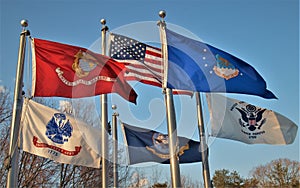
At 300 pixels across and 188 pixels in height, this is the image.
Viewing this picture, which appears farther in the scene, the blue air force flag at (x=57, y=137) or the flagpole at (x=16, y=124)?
the blue air force flag at (x=57, y=137)

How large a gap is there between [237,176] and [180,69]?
35.5 metres

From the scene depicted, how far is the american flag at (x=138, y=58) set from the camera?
11469mm

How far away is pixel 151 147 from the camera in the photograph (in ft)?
46.6

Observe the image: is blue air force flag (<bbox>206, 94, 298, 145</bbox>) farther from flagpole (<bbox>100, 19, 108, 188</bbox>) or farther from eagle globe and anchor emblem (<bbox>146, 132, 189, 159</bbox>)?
flagpole (<bbox>100, 19, 108, 188</bbox>)

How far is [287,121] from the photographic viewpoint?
1269 centimetres

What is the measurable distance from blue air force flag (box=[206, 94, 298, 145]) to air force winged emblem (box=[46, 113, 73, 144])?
4.22 meters

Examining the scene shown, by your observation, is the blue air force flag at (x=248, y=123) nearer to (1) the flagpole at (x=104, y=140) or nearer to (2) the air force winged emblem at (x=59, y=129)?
(1) the flagpole at (x=104, y=140)

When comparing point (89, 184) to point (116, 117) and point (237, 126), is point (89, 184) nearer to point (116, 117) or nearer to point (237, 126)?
point (116, 117)

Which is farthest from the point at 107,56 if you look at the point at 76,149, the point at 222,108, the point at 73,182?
the point at 73,182

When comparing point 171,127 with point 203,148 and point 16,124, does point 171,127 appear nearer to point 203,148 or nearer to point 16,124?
point 203,148

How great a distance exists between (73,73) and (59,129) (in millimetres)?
1540

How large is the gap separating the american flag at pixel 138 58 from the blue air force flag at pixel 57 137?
2.05m

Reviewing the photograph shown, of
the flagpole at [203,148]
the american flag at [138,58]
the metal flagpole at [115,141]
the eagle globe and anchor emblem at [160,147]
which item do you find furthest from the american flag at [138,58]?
the eagle globe and anchor emblem at [160,147]

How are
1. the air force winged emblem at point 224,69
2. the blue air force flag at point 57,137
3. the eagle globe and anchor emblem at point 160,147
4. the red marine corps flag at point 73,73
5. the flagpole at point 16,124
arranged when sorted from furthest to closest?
the eagle globe and anchor emblem at point 160,147, the air force winged emblem at point 224,69, the blue air force flag at point 57,137, the red marine corps flag at point 73,73, the flagpole at point 16,124
